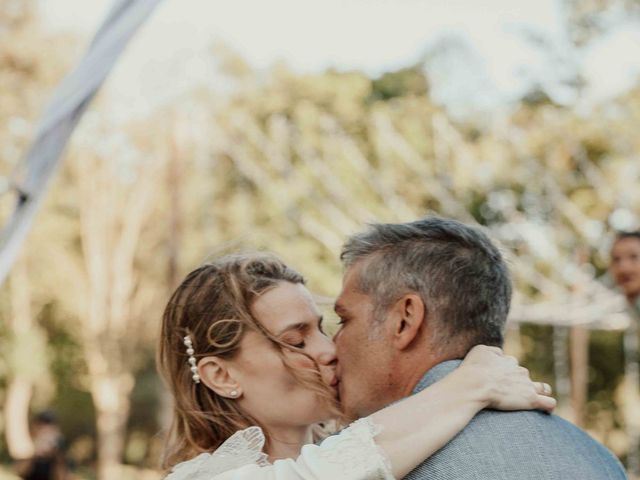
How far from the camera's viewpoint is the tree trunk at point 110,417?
24.3 m

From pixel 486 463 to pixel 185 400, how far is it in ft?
2.95

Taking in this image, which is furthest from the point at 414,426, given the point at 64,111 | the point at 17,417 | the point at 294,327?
the point at 17,417

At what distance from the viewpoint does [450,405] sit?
1771 mm

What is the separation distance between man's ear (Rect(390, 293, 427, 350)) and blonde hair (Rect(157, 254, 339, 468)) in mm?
405

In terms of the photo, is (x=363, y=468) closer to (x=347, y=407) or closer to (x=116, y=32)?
(x=347, y=407)

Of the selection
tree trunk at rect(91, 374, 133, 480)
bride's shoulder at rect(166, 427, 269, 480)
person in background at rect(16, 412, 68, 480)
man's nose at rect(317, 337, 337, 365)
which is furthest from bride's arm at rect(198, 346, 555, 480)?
tree trunk at rect(91, 374, 133, 480)

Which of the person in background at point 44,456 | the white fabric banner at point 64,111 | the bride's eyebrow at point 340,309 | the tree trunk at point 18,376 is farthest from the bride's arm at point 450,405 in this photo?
the tree trunk at point 18,376

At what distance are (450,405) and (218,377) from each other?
737 mm

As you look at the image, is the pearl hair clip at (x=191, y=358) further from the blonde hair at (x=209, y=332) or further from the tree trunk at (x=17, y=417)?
the tree trunk at (x=17, y=417)

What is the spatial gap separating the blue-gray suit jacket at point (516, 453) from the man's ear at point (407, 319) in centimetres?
18

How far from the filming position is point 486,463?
5.55 ft

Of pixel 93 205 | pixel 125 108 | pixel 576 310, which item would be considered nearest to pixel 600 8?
pixel 576 310

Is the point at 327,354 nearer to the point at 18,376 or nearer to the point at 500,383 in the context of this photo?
the point at 500,383

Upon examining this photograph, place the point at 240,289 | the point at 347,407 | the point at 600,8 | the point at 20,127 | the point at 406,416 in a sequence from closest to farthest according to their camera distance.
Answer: the point at 406,416, the point at 347,407, the point at 240,289, the point at 600,8, the point at 20,127
